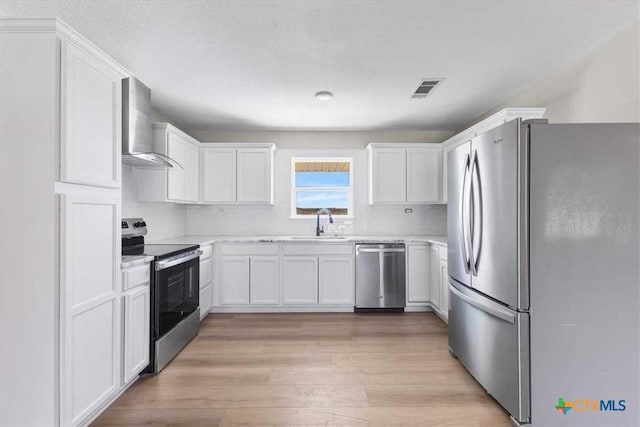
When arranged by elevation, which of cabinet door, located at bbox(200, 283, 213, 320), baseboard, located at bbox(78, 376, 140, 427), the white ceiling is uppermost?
the white ceiling

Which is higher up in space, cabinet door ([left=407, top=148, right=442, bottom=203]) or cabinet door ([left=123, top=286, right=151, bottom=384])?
cabinet door ([left=407, top=148, right=442, bottom=203])

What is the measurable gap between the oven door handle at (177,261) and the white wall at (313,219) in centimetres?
145

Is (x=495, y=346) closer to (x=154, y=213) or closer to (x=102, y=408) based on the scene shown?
(x=102, y=408)

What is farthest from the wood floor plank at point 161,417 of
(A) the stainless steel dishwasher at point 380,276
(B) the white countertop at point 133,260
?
(A) the stainless steel dishwasher at point 380,276

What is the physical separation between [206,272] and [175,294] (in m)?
0.93

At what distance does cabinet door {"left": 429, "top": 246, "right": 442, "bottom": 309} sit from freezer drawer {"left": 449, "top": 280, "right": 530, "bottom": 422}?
1169 mm

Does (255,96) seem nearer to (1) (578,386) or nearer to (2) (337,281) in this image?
(2) (337,281)

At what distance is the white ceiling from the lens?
1.91 m

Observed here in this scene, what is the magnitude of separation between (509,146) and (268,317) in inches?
125

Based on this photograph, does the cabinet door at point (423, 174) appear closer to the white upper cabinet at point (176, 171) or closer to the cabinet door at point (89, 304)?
the white upper cabinet at point (176, 171)

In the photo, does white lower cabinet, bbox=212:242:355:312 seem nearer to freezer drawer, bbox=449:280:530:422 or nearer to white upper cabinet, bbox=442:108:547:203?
freezer drawer, bbox=449:280:530:422

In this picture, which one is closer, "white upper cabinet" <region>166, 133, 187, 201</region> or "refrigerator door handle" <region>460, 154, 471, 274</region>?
"refrigerator door handle" <region>460, 154, 471, 274</region>

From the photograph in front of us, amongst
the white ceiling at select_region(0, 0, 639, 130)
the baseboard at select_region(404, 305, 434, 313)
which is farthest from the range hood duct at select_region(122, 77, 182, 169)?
the baseboard at select_region(404, 305, 434, 313)

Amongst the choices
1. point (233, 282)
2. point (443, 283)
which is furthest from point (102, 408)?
point (443, 283)
